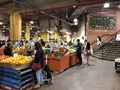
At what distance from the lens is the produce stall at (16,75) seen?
5.03 metres

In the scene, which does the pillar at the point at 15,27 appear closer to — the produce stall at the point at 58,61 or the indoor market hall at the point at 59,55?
the indoor market hall at the point at 59,55

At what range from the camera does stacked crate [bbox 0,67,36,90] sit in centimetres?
502

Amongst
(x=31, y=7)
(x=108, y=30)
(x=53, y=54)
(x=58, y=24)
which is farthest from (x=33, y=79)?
(x=58, y=24)

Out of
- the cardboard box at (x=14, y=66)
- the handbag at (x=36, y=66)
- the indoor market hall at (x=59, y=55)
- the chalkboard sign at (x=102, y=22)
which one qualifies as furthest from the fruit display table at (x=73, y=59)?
the chalkboard sign at (x=102, y=22)

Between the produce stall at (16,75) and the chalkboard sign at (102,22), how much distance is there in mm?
15482

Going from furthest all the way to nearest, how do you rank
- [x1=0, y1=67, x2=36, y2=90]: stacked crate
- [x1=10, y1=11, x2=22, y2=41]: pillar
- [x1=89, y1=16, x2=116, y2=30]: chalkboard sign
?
1. [x1=89, y1=16, x2=116, y2=30]: chalkboard sign
2. [x1=10, y1=11, x2=22, y2=41]: pillar
3. [x1=0, y1=67, x2=36, y2=90]: stacked crate

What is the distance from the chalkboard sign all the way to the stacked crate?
15.5 m

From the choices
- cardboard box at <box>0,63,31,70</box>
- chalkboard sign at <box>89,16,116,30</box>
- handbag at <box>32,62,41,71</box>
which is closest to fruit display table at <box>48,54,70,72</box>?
handbag at <box>32,62,41,71</box>

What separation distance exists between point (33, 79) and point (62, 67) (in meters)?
2.93

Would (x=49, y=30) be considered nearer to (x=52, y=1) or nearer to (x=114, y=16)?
(x=114, y=16)

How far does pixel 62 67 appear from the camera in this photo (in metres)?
8.44

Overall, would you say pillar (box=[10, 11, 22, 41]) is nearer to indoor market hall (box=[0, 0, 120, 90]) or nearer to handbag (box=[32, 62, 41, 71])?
indoor market hall (box=[0, 0, 120, 90])

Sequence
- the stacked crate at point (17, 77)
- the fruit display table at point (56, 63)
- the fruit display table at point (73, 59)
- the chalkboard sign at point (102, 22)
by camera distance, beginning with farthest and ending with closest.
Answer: the chalkboard sign at point (102, 22), the fruit display table at point (73, 59), the fruit display table at point (56, 63), the stacked crate at point (17, 77)

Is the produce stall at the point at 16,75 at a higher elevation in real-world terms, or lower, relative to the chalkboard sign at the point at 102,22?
lower
